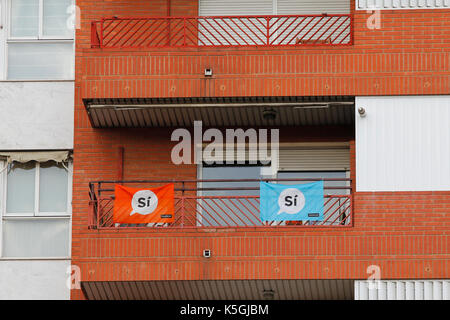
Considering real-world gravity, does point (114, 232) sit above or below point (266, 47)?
below

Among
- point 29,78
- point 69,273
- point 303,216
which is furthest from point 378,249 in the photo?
point 29,78

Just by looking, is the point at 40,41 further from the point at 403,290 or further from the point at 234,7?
the point at 403,290

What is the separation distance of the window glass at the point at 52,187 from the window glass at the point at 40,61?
161 cm

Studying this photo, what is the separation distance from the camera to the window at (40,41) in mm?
26611

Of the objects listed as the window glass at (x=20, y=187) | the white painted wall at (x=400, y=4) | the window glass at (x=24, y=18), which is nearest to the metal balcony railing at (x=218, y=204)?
the window glass at (x=20, y=187)

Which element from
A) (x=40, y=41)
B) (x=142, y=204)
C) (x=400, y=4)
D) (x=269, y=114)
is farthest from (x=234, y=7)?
(x=142, y=204)

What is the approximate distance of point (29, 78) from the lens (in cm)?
2655

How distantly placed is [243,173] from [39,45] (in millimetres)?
4230

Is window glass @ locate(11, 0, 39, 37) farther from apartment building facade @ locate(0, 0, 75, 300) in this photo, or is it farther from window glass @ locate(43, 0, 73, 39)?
window glass @ locate(43, 0, 73, 39)

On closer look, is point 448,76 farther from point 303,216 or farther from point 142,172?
point 142,172

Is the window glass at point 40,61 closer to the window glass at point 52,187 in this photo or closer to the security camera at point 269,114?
the window glass at point 52,187

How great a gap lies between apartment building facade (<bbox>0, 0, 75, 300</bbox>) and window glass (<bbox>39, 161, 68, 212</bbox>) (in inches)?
0.7

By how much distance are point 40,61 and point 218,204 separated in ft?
13.3

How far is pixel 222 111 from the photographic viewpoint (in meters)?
25.5
